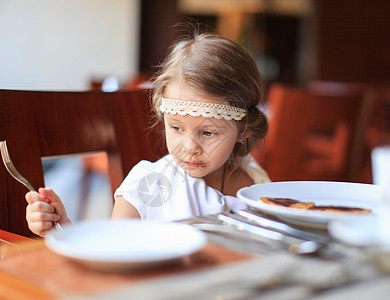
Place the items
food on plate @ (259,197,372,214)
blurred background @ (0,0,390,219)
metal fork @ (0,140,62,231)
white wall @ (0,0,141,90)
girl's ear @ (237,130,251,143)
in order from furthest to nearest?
white wall @ (0,0,141,90) → blurred background @ (0,0,390,219) → girl's ear @ (237,130,251,143) → metal fork @ (0,140,62,231) → food on plate @ (259,197,372,214)

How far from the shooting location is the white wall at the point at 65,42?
4.62 meters

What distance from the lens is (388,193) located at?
0.60 meters

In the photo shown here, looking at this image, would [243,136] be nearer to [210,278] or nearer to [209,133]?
[209,133]

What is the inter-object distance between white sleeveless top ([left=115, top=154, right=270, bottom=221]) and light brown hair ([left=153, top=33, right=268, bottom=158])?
167 millimetres

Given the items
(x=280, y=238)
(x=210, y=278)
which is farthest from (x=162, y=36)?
(x=210, y=278)

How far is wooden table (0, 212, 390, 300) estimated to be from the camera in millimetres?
478

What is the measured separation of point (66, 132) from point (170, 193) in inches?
10.9

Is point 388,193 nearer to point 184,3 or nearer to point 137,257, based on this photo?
point 137,257

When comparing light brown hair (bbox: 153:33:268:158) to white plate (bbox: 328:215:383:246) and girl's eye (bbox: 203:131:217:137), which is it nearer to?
girl's eye (bbox: 203:131:217:137)

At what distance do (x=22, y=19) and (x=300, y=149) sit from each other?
10.7 feet

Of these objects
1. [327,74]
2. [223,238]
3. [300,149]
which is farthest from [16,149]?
[327,74]

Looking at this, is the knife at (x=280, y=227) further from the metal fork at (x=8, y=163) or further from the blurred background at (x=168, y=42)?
the blurred background at (x=168, y=42)

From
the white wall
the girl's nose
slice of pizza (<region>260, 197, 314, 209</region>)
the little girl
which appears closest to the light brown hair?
the little girl

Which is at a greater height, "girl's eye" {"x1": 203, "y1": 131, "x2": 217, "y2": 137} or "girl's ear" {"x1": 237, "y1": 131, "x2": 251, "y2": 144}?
"girl's eye" {"x1": 203, "y1": 131, "x2": 217, "y2": 137}
